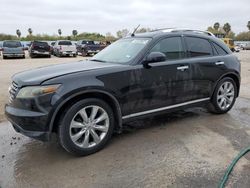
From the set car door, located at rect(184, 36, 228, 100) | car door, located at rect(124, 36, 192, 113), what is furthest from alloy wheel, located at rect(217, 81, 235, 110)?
car door, located at rect(124, 36, 192, 113)

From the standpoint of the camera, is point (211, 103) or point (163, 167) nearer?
point (163, 167)

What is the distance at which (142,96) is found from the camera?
4.33m

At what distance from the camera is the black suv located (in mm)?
3621

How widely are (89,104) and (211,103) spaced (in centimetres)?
281

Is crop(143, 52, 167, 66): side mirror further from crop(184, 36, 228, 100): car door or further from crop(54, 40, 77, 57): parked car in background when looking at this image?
crop(54, 40, 77, 57): parked car in background

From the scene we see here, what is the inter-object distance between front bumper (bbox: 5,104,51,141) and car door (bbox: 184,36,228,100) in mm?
2669

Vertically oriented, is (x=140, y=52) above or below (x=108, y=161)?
above

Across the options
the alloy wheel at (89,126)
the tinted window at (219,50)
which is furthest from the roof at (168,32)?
the alloy wheel at (89,126)

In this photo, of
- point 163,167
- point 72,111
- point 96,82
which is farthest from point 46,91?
point 163,167

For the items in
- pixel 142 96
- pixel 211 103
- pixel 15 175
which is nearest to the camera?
pixel 15 175

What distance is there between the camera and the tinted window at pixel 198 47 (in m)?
5.07

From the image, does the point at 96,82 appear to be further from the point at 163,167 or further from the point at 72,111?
the point at 163,167

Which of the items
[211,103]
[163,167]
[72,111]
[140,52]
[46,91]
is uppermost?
[140,52]

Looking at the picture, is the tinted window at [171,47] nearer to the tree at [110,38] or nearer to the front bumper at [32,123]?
the front bumper at [32,123]
